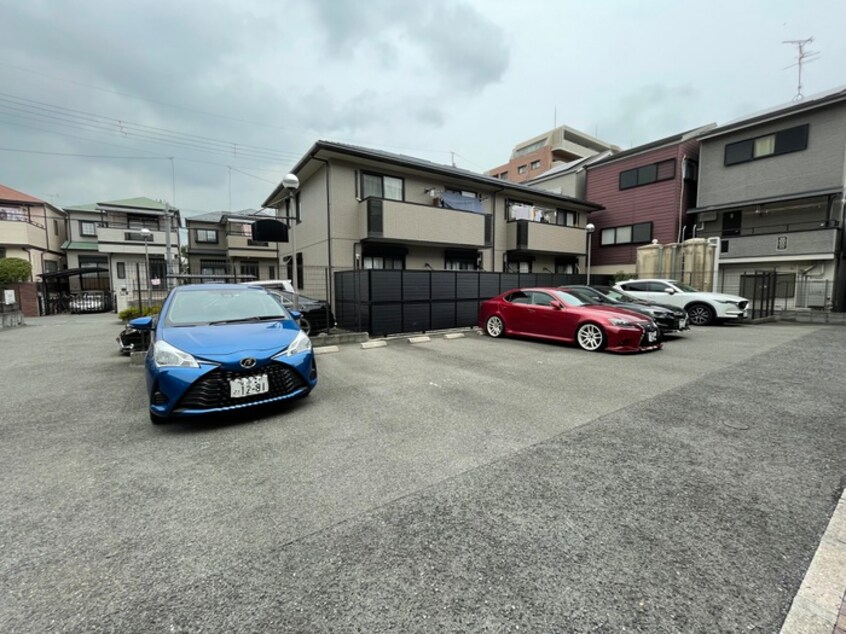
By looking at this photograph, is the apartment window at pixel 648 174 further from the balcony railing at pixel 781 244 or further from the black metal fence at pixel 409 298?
the black metal fence at pixel 409 298

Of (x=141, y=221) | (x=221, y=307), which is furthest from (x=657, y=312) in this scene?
(x=141, y=221)

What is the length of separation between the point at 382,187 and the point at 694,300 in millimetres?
10476

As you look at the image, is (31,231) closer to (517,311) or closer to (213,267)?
(213,267)

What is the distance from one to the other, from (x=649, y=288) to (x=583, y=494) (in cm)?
1191

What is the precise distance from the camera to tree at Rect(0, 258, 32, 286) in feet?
55.5

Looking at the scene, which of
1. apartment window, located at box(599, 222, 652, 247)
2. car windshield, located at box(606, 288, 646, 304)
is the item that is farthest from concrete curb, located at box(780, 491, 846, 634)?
apartment window, located at box(599, 222, 652, 247)

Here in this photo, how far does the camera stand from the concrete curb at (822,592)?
1.43 m

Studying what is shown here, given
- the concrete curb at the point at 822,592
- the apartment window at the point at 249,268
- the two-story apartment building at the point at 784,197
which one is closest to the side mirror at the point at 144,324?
the concrete curb at the point at 822,592

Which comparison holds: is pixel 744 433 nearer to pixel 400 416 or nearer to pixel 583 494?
pixel 583 494

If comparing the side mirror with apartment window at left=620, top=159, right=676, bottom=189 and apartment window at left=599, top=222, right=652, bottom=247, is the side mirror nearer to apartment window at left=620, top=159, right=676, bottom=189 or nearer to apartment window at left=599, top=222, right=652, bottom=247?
apartment window at left=599, top=222, right=652, bottom=247

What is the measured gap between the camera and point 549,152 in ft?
122

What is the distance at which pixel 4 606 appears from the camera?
1.52m

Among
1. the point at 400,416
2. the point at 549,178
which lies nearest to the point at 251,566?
the point at 400,416

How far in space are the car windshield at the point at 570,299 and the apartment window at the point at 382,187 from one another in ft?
22.7
